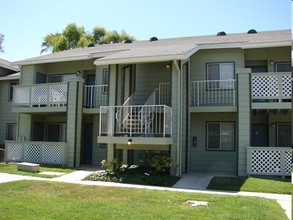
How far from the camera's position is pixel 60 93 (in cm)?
1616

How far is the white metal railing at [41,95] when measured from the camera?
1616 centimetres

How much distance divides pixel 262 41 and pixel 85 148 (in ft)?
33.9

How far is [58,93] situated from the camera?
Answer: 16.2 meters

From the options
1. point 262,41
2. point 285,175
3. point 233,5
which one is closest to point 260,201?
point 285,175

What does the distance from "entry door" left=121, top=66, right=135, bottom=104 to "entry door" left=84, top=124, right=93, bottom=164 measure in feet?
13.8

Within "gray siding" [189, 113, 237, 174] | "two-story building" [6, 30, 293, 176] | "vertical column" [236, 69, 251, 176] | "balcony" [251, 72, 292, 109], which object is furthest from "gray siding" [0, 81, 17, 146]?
"balcony" [251, 72, 292, 109]

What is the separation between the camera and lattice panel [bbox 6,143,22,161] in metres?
16.3

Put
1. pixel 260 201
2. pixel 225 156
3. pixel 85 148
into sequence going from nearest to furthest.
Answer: pixel 260 201 → pixel 225 156 → pixel 85 148

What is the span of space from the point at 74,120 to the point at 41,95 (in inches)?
99.2

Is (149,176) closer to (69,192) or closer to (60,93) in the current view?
(69,192)

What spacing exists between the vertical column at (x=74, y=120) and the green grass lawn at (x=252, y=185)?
6.83 m

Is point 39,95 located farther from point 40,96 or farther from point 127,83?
point 127,83

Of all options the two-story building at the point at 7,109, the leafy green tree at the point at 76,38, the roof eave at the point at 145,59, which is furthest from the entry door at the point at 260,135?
the leafy green tree at the point at 76,38

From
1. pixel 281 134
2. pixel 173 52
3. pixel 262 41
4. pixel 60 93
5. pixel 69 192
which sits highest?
pixel 262 41
